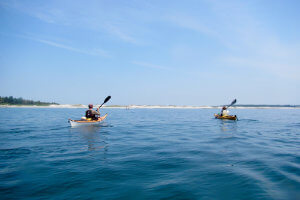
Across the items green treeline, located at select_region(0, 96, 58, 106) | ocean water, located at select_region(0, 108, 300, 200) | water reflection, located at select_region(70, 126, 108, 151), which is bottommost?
water reflection, located at select_region(70, 126, 108, 151)

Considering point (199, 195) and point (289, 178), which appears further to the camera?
point (289, 178)

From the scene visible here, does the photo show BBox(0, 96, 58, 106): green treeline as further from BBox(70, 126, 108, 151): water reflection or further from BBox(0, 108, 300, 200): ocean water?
BBox(0, 108, 300, 200): ocean water

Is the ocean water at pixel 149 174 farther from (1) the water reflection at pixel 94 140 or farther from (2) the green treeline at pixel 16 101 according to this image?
(2) the green treeline at pixel 16 101

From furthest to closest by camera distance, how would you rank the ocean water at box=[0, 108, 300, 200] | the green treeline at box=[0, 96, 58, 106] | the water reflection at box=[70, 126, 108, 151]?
1. the green treeline at box=[0, 96, 58, 106]
2. the water reflection at box=[70, 126, 108, 151]
3. the ocean water at box=[0, 108, 300, 200]

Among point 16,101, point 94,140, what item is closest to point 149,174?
point 94,140

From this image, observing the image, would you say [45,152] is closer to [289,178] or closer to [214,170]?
[214,170]

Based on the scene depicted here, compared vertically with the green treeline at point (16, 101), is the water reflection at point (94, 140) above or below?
below

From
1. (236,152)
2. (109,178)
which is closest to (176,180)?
(109,178)

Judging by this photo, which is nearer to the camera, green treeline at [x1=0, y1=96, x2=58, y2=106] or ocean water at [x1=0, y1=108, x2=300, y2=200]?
ocean water at [x1=0, y1=108, x2=300, y2=200]

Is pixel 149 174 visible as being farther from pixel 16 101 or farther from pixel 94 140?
pixel 16 101

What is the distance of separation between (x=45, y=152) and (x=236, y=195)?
370 inches

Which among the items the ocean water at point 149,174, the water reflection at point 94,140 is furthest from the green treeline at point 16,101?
the ocean water at point 149,174

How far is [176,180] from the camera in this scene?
628 centimetres

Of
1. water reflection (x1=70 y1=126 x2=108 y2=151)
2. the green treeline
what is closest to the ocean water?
water reflection (x1=70 y1=126 x2=108 y2=151)
